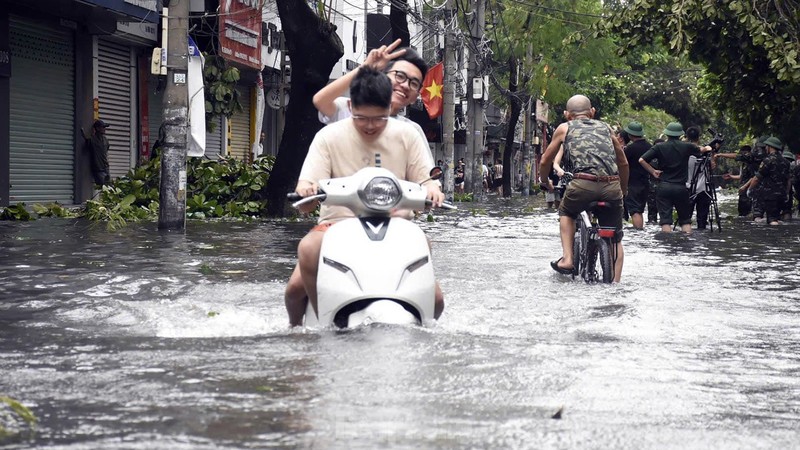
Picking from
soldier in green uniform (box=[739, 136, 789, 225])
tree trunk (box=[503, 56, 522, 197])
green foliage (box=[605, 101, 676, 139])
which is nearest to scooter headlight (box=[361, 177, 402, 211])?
soldier in green uniform (box=[739, 136, 789, 225])

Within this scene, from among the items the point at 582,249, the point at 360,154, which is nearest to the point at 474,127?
the point at 582,249

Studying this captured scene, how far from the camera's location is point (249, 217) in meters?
20.7

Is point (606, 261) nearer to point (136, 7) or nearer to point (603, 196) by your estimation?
point (603, 196)

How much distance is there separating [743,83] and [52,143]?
12.2 metres

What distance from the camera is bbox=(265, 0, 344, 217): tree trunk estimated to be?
19875mm

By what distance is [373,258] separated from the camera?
5957 millimetres

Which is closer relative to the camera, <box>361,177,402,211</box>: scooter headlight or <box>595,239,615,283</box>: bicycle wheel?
<box>361,177,402,211</box>: scooter headlight

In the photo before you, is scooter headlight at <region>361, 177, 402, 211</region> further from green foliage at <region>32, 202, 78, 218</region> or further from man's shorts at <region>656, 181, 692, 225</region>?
green foliage at <region>32, 202, 78, 218</region>

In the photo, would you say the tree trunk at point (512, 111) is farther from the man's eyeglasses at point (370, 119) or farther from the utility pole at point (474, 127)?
the man's eyeglasses at point (370, 119)

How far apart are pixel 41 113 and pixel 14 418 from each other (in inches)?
773

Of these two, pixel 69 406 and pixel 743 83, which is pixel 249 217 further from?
pixel 69 406

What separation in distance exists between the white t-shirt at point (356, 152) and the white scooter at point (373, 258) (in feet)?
1.20

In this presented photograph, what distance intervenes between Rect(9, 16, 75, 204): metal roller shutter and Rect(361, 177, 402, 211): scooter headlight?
16.8 meters

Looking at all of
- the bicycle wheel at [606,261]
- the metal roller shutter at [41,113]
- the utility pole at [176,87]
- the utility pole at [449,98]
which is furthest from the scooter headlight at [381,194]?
the utility pole at [449,98]
